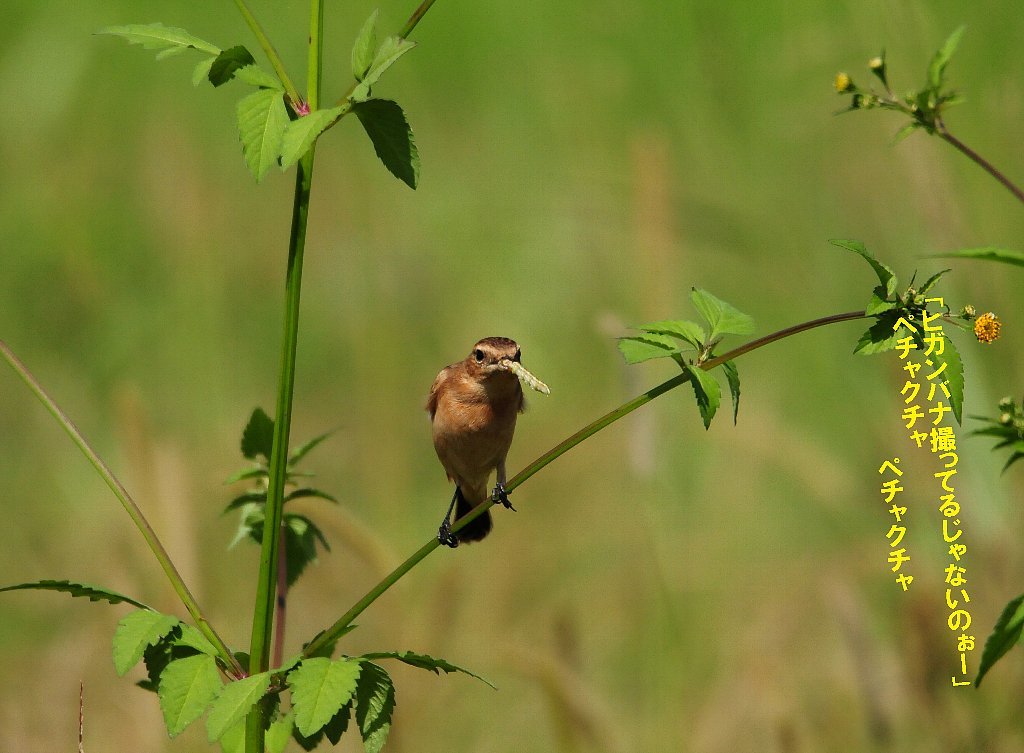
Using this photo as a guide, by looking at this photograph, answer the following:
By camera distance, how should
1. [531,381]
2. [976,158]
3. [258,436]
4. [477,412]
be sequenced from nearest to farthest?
[976,158]
[531,381]
[258,436]
[477,412]

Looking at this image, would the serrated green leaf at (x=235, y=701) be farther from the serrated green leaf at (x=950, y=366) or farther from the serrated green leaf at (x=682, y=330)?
the serrated green leaf at (x=950, y=366)

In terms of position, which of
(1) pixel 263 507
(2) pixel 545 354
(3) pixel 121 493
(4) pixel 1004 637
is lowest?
(4) pixel 1004 637

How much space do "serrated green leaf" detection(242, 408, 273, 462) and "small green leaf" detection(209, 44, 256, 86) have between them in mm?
951

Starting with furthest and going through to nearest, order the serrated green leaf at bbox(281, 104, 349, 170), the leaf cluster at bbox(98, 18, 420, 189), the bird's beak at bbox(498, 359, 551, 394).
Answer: the bird's beak at bbox(498, 359, 551, 394) < the leaf cluster at bbox(98, 18, 420, 189) < the serrated green leaf at bbox(281, 104, 349, 170)

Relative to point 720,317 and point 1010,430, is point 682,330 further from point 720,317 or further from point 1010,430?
point 1010,430

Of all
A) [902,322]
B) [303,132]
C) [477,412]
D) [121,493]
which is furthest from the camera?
[477,412]

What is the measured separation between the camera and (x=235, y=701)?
2680mm

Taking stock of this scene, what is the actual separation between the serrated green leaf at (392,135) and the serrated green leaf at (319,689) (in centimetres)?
98

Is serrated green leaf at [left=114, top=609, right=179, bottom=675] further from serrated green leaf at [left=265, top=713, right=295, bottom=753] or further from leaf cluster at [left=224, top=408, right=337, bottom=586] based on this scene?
leaf cluster at [left=224, top=408, right=337, bottom=586]

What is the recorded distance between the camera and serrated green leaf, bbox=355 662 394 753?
286 centimetres

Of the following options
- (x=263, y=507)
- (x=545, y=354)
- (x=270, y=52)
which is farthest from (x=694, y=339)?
(x=545, y=354)

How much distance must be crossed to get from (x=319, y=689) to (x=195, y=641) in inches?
12.7

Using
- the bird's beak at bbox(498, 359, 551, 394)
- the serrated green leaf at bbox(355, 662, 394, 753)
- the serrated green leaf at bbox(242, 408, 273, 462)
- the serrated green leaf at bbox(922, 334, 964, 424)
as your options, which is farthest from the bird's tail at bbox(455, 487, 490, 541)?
the serrated green leaf at bbox(922, 334, 964, 424)

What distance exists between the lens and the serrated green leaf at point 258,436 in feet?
11.3
